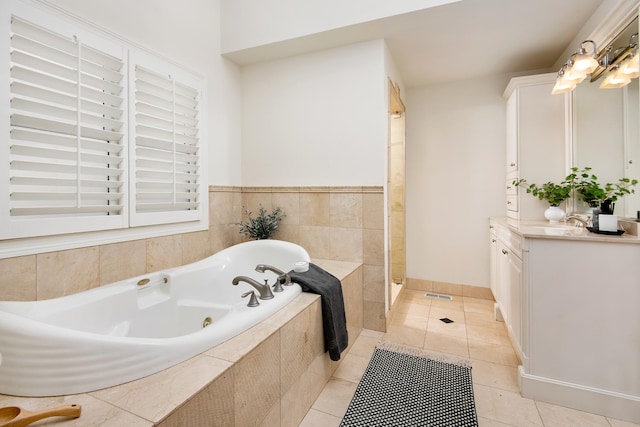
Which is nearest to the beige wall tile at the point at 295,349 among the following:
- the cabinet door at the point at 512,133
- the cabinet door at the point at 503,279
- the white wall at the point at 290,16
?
the cabinet door at the point at 503,279

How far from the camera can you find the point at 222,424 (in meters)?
0.98

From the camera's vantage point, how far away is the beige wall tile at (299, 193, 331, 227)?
265 centimetres

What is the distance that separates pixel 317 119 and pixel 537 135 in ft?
6.34

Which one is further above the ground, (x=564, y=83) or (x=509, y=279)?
(x=564, y=83)

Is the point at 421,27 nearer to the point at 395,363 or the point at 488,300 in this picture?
the point at 395,363

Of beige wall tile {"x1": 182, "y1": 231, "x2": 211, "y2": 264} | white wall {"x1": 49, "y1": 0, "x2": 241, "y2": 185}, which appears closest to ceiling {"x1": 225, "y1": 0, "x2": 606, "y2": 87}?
white wall {"x1": 49, "y1": 0, "x2": 241, "y2": 185}

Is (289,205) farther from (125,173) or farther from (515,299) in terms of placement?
(515,299)

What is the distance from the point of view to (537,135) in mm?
2611

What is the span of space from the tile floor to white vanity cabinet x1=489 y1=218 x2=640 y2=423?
4.0 inches

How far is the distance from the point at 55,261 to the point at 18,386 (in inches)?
33.6

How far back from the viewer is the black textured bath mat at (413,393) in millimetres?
1498

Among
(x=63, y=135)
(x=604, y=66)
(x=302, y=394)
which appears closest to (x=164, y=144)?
(x=63, y=135)

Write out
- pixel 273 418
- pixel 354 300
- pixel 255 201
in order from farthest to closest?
pixel 255 201, pixel 354 300, pixel 273 418

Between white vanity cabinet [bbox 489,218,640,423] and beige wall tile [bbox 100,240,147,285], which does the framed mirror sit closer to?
white vanity cabinet [bbox 489,218,640,423]
